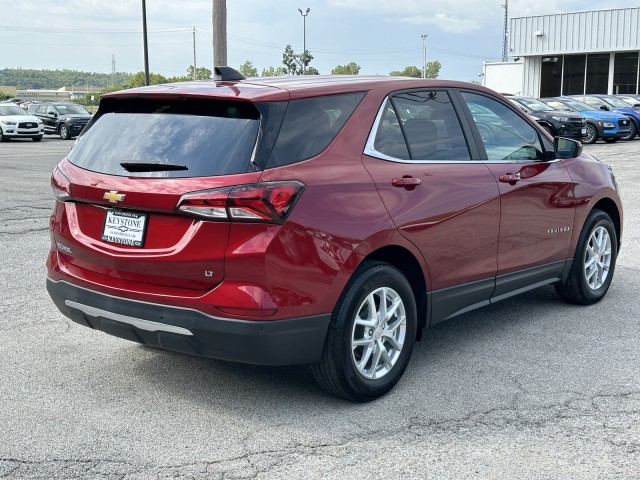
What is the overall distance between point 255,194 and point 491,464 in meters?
1.60

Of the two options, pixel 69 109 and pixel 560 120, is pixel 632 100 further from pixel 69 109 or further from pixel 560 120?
pixel 69 109

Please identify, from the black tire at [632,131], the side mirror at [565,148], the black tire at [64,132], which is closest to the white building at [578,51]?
the black tire at [632,131]

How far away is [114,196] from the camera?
13.6 feet

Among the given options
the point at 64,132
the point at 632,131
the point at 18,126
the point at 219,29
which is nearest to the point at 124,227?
the point at 219,29

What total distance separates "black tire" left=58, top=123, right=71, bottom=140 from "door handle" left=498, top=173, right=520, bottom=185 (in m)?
33.0

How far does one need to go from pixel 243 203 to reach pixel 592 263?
356cm

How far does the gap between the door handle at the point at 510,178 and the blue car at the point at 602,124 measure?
2375 centimetres

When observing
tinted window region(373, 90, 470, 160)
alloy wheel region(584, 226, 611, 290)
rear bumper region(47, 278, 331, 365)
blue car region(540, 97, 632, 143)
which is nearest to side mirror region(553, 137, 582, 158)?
alloy wheel region(584, 226, 611, 290)

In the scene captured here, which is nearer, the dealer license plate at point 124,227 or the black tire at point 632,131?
the dealer license plate at point 124,227

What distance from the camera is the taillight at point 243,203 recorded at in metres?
3.84

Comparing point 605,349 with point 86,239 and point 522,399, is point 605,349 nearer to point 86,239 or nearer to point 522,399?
point 522,399

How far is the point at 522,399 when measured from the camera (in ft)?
14.6

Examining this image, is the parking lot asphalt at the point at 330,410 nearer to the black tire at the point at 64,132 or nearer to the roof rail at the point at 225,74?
the roof rail at the point at 225,74

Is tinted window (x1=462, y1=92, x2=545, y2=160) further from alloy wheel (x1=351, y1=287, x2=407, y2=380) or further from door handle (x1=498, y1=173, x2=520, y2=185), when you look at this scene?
alloy wheel (x1=351, y1=287, x2=407, y2=380)
